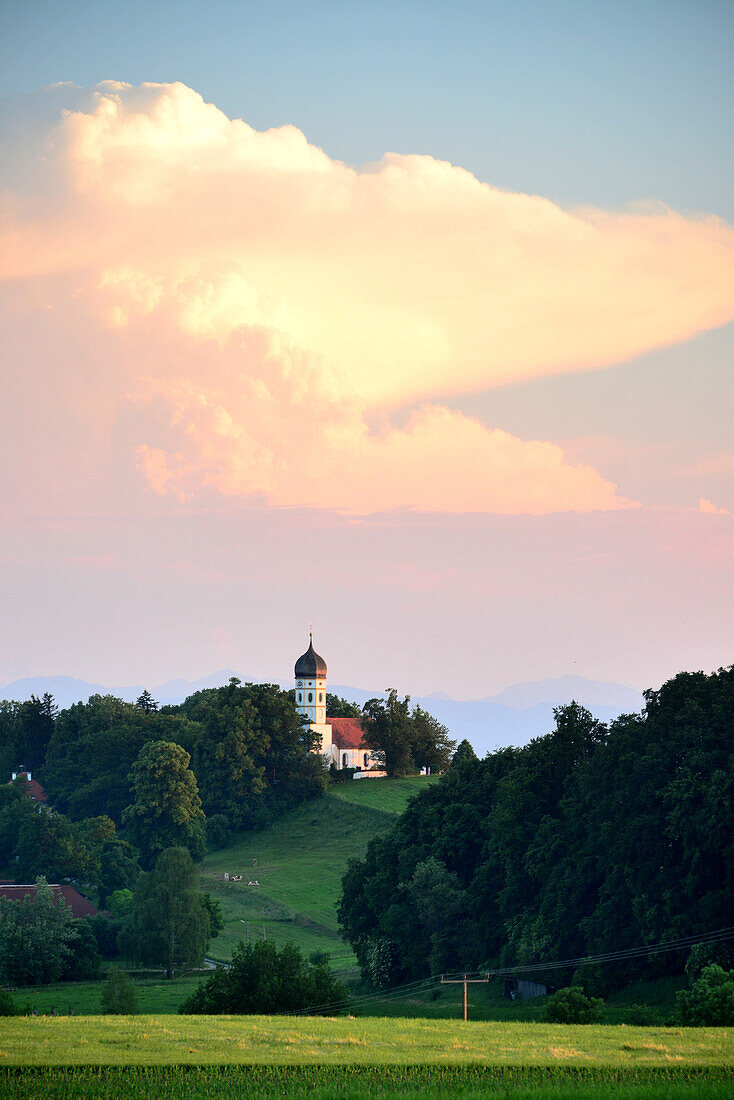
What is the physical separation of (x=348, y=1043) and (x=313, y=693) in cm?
11990

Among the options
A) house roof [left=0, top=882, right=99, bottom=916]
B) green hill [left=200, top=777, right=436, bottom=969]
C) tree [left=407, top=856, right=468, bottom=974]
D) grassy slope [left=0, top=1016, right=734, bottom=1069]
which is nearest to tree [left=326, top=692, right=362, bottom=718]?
green hill [left=200, top=777, right=436, bottom=969]

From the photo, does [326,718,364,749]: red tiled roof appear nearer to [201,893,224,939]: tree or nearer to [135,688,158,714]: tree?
[135,688,158,714]: tree

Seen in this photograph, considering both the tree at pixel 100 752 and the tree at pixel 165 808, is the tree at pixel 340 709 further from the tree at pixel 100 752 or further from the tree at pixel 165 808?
the tree at pixel 165 808

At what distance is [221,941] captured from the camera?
91312 mm

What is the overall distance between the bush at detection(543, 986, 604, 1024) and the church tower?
103163 millimetres

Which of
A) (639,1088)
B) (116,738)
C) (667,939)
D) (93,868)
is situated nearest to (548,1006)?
(667,939)

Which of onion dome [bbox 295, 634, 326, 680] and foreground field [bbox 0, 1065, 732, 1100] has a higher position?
onion dome [bbox 295, 634, 326, 680]

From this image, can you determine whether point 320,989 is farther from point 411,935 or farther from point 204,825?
point 204,825

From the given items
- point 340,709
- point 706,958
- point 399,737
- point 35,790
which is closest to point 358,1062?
point 706,958

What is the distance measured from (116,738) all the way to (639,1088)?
117355mm

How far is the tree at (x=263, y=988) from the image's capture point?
180ft

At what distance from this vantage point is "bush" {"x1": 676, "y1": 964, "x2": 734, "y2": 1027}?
46.8 metres

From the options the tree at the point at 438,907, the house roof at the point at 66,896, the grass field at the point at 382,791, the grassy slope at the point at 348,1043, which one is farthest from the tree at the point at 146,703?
the grassy slope at the point at 348,1043

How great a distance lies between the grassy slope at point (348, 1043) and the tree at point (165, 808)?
76.9 m
